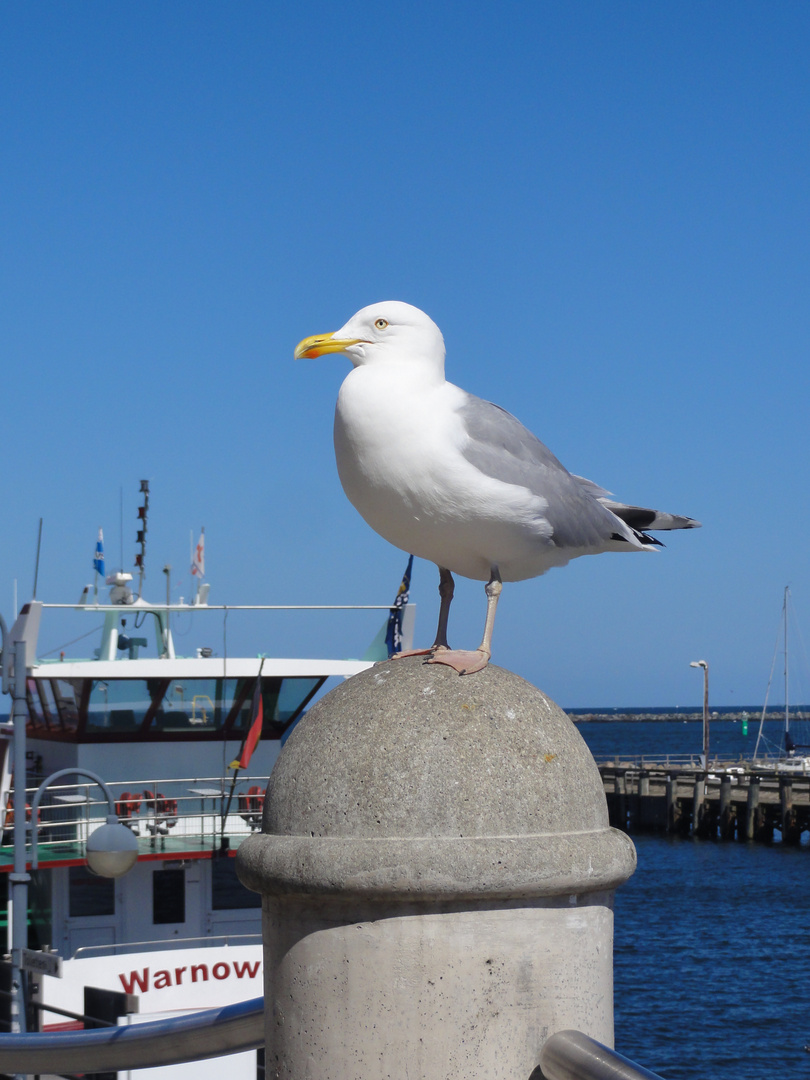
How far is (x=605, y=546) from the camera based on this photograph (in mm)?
4109

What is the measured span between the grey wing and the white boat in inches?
483

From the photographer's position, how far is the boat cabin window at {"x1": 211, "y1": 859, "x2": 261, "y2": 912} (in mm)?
17484

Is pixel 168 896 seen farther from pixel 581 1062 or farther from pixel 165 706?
pixel 581 1062

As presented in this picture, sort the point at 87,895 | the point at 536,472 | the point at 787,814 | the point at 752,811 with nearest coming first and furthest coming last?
the point at 536,472
the point at 87,895
the point at 787,814
the point at 752,811

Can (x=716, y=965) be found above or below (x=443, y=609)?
below

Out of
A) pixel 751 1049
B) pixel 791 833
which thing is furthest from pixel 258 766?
pixel 791 833

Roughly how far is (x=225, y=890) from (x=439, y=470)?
15297 mm

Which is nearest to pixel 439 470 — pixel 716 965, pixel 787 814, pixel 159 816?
pixel 159 816

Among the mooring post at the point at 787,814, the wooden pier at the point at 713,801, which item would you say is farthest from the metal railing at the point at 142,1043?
the mooring post at the point at 787,814

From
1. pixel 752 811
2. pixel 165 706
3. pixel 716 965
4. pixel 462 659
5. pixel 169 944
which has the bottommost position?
pixel 716 965

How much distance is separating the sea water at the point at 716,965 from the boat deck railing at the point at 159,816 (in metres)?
8.55

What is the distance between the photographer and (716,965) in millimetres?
29938

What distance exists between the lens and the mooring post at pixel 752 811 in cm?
5456

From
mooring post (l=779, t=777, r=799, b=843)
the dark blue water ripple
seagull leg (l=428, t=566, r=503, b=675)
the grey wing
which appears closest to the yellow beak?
the grey wing
